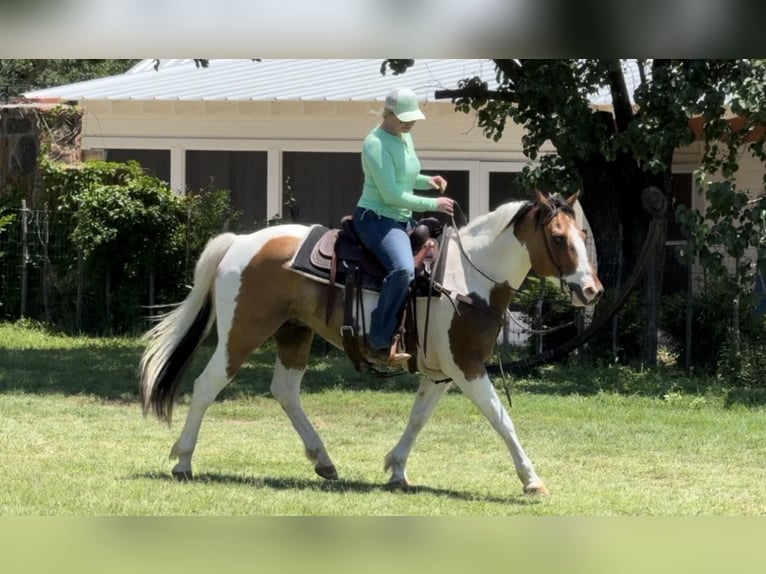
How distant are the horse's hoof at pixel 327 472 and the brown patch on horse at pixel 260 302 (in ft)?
3.02

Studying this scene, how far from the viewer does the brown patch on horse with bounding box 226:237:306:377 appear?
884 centimetres

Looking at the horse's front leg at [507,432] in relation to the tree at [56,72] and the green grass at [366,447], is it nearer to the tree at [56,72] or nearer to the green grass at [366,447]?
the green grass at [366,447]

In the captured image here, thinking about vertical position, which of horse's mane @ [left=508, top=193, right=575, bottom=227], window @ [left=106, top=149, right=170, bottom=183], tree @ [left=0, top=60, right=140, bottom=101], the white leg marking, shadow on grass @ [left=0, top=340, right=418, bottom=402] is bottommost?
shadow on grass @ [left=0, top=340, right=418, bottom=402]

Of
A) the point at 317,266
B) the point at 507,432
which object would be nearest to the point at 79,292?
the point at 317,266

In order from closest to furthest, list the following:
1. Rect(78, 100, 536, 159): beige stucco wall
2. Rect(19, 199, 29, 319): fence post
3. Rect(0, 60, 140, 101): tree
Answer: Rect(19, 199, 29, 319): fence post < Rect(78, 100, 536, 159): beige stucco wall < Rect(0, 60, 140, 101): tree

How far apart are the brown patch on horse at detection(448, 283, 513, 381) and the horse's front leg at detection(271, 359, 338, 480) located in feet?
4.16

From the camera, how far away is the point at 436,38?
604 centimetres

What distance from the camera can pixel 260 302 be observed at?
29.0ft

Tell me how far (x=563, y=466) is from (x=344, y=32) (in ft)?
17.0

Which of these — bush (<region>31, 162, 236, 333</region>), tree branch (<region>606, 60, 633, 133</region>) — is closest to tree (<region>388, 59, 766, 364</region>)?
tree branch (<region>606, 60, 633, 133</region>)

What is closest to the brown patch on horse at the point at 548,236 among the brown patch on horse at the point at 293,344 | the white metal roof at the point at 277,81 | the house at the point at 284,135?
the brown patch on horse at the point at 293,344

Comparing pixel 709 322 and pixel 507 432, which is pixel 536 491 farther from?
pixel 709 322

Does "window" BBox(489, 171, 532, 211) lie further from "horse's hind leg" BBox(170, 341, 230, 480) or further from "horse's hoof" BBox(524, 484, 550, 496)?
"horse's hoof" BBox(524, 484, 550, 496)

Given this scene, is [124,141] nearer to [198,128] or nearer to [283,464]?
[198,128]
